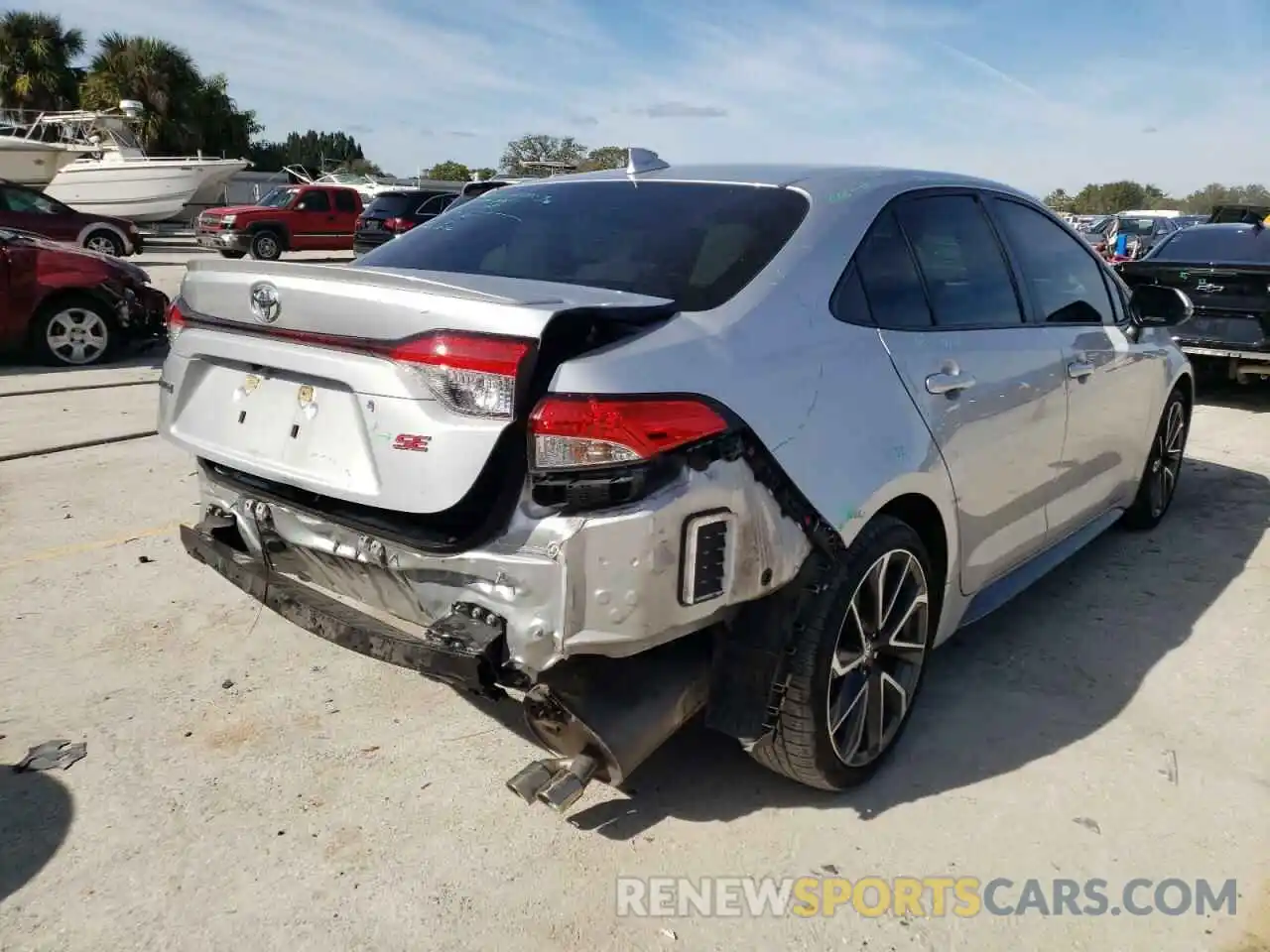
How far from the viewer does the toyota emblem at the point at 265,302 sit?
262 centimetres

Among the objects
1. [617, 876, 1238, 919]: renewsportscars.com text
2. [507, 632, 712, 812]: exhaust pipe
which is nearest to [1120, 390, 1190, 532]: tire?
[617, 876, 1238, 919]: renewsportscars.com text

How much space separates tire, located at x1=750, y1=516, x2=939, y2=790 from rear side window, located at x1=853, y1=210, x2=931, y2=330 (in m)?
0.60

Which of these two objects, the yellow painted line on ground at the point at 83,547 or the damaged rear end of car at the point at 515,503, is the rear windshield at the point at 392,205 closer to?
the yellow painted line on ground at the point at 83,547

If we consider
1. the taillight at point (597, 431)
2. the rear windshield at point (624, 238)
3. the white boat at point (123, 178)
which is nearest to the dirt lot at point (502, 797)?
the taillight at point (597, 431)

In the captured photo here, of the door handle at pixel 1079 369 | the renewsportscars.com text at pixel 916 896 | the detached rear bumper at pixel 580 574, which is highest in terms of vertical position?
the door handle at pixel 1079 369

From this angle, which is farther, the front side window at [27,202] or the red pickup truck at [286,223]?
the red pickup truck at [286,223]

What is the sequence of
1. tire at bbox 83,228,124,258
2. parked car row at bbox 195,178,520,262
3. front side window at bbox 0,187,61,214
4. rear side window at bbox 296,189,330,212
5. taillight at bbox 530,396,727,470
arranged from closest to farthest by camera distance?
taillight at bbox 530,396,727,470 < front side window at bbox 0,187,61,214 < tire at bbox 83,228,124,258 < parked car row at bbox 195,178,520,262 < rear side window at bbox 296,189,330,212

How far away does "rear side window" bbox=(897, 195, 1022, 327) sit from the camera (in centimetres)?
Answer: 317

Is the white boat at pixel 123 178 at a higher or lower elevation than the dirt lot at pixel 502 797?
higher

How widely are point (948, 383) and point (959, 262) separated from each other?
24.1 inches

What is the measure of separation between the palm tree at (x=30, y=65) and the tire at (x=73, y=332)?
35.8 meters

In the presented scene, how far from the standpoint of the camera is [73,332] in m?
9.21

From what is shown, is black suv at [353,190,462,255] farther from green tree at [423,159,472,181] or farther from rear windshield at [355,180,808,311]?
green tree at [423,159,472,181]

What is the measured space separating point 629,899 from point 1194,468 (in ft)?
18.4
